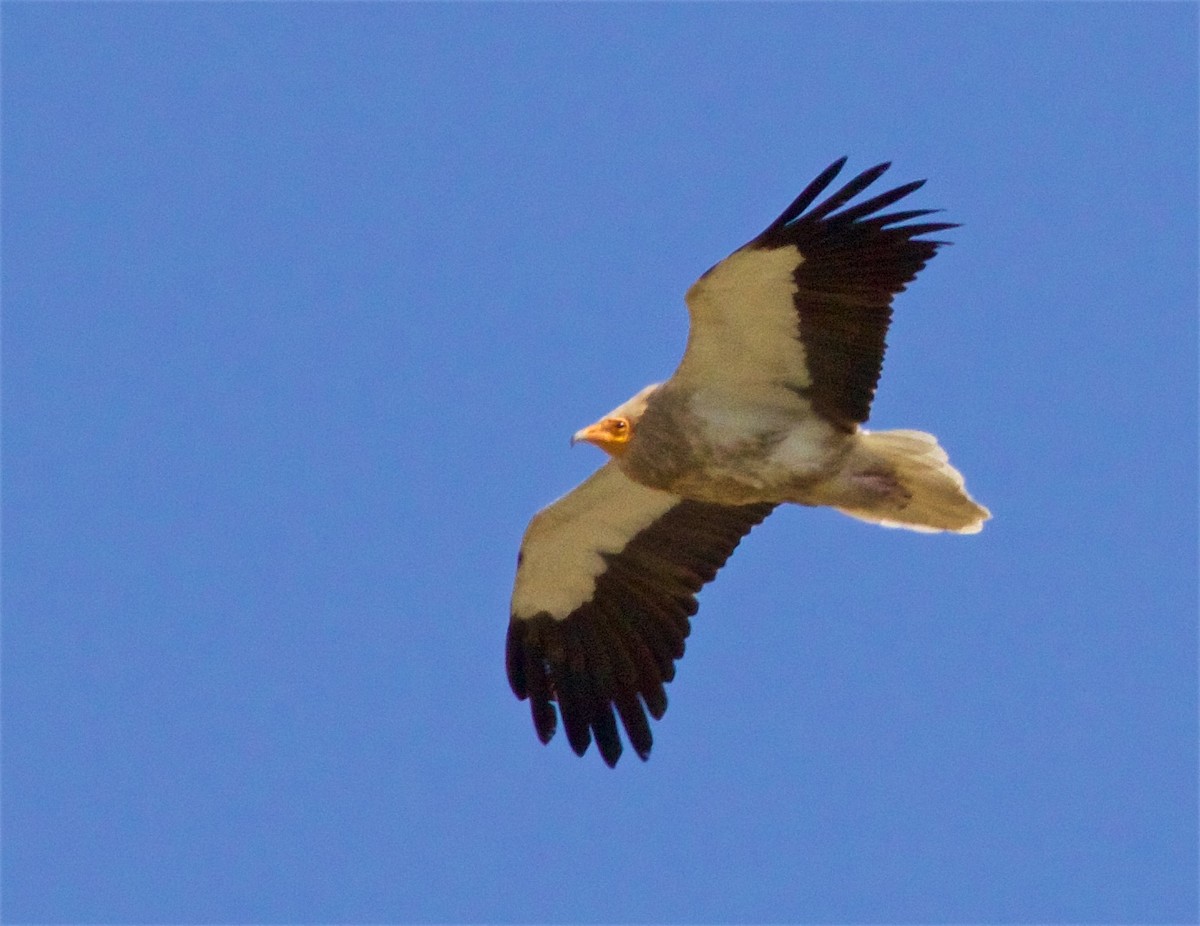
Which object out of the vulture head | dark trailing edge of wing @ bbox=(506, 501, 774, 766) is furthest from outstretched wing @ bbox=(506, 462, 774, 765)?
the vulture head

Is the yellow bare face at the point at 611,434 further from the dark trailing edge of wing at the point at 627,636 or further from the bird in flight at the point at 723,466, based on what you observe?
the dark trailing edge of wing at the point at 627,636

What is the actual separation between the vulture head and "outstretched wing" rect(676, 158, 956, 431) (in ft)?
0.81

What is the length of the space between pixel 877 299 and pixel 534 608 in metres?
2.38

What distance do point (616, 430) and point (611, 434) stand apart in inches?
1.2

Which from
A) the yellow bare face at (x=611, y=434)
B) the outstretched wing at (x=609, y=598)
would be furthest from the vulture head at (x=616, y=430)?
the outstretched wing at (x=609, y=598)

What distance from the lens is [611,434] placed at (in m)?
8.37

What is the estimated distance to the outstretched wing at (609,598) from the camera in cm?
916

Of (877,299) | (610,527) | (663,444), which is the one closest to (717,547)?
(610,527)

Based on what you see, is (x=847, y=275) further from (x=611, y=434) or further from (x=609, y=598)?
(x=609, y=598)

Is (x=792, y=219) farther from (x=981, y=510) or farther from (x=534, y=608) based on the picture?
(x=534, y=608)

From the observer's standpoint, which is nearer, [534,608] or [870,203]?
[870,203]

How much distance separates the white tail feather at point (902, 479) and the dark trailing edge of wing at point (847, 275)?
0.16 meters

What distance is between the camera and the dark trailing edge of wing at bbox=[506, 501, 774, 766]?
916 centimetres

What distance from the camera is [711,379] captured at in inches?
329
